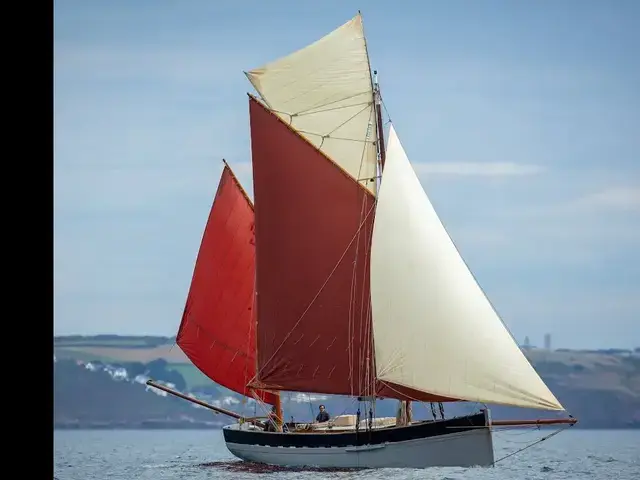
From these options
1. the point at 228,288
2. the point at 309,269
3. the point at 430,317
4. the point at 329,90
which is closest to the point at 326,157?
the point at 329,90

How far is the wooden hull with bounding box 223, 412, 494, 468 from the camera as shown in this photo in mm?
33000

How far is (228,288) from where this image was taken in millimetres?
41719

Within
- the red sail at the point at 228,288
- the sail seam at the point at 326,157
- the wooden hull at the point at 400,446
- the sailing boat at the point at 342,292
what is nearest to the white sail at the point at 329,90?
the sailing boat at the point at 342,292

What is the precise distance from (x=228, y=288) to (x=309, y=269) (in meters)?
6.48

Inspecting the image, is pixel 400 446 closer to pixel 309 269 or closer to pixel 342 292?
pixel 342 292

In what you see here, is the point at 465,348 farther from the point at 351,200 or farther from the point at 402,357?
the point at 351,200

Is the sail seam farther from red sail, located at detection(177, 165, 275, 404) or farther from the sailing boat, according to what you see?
Result: red sail, located at detection(177, 165, 275, 404)

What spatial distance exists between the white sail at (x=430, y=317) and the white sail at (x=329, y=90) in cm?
360

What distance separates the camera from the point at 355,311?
116 feet

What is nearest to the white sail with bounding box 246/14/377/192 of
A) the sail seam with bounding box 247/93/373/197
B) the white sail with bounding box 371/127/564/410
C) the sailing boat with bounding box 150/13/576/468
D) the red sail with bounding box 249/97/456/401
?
the sailing boat with bounding box 150/13/576/468

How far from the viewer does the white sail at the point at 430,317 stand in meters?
31.3
